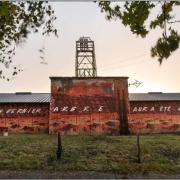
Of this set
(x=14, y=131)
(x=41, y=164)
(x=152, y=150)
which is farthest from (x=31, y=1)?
(x=14, y=131)

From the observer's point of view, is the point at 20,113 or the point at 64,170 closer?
the point at 64,170

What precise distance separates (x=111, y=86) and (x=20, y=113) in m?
7.67

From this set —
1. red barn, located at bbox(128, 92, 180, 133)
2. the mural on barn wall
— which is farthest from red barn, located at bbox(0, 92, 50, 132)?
red barn, located at bbox(128, 92, 180, 133)

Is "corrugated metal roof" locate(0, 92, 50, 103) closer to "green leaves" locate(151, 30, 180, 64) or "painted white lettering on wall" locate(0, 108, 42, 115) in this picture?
"painted white lettering on wall" locate(0, 108, 42, 115)

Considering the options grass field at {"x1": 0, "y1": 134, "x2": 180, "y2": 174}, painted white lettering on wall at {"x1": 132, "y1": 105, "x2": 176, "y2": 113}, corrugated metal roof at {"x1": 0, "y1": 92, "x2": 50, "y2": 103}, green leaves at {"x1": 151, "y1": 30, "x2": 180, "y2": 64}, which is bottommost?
grass field at {"x1": 0, "y1": 134, "x2": 180, "y2": 174}

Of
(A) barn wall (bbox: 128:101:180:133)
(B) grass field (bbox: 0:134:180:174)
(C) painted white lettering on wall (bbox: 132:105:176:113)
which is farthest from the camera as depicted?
(C) painted white lettering on wall (bbox: 132:105:176:113)

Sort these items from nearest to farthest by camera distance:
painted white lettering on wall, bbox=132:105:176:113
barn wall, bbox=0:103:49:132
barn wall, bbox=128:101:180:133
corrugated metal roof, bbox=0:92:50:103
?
1. barn wall, bbox=0:103:49:132
2. barn wall, bbox=128:101:180:133
3. painted white lettering on wall, bbox=132:105:176:113
4. corrugated metal roof, bbox=0:92:50:103

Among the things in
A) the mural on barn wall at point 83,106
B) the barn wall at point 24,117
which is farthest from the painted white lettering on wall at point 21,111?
the mural on barn wall at point 83,106

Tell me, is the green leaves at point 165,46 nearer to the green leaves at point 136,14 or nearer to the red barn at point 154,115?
the green leaves at point 136,14

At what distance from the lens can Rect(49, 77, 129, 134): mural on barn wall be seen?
27297 mm

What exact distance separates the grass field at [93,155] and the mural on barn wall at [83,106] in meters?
4.71

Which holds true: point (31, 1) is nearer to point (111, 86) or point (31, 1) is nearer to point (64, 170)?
point (64, 170)

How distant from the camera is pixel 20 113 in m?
30.0

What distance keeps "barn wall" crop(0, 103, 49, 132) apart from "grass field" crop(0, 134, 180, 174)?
22.9 feet
